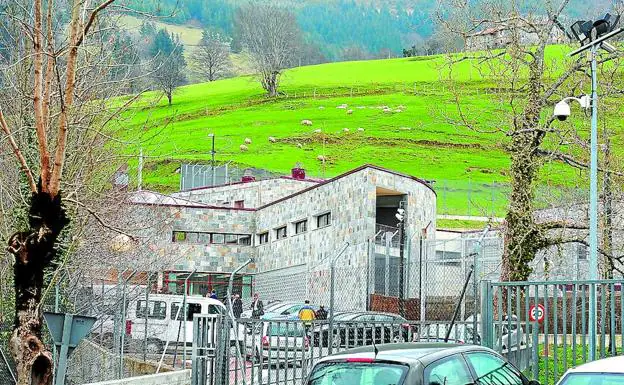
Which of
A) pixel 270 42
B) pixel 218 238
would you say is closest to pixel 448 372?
pixel 218 238

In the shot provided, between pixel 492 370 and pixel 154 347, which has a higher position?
pixel 492 370

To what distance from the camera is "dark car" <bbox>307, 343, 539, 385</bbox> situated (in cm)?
941

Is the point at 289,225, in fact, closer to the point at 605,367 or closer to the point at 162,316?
the point at 162,316

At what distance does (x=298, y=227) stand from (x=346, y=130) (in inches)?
2129

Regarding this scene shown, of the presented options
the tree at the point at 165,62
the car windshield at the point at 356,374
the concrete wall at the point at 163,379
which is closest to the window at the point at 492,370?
the car windshield at the point at 356,374

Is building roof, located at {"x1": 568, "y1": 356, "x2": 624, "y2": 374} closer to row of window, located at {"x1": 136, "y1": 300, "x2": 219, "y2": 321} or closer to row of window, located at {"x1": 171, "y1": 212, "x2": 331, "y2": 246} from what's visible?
row of window, located at {"x1": 136, "y1": 300, "x2": 219, "y2": 321}

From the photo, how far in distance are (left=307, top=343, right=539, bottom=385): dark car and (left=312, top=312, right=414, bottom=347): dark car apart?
13.7ft

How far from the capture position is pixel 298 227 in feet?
154

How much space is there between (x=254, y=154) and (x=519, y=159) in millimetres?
68522

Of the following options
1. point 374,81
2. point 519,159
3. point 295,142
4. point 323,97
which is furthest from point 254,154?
point 519,159

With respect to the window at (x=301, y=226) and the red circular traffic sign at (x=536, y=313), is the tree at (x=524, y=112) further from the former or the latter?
the window at (x=301, y=226)

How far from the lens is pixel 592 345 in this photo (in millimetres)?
12023

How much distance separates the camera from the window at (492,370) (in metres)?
10.2

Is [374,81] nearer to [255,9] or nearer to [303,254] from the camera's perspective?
[255,9]
